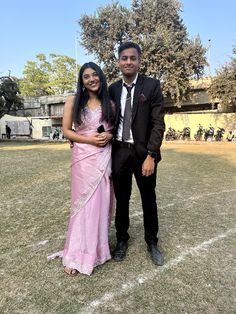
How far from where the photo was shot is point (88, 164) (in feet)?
10.3

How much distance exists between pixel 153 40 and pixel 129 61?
88.8 feet

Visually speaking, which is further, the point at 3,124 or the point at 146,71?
the point at 3,124

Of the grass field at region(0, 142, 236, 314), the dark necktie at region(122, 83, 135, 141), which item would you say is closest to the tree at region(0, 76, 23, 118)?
the grass field at region(0, 142, 236, 314)

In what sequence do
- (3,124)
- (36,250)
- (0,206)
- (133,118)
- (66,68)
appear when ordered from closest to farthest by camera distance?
(133,118)
(36,250)
(0,206)
(3,124)
(66,68)

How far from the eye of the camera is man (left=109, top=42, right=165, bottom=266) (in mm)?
3141

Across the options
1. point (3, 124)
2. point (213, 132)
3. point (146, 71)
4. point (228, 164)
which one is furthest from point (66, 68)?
point (228, 164)

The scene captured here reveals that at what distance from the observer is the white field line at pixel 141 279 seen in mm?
2570

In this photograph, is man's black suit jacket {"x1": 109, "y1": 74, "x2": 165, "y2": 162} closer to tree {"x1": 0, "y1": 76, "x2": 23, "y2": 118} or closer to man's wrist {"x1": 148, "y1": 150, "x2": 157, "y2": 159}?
man's wrist {"x1": 148, "y1": 150, "x2": 157, "y2": 159}

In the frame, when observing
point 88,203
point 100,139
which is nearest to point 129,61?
point 100,139

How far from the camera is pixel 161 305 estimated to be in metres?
2.56

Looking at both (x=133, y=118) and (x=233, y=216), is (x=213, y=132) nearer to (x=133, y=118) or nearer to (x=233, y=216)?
(x=233, y=216)

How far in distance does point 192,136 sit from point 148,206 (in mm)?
26019

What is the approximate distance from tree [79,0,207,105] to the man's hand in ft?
87.3

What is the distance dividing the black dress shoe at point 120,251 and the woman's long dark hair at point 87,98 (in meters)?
1.23
